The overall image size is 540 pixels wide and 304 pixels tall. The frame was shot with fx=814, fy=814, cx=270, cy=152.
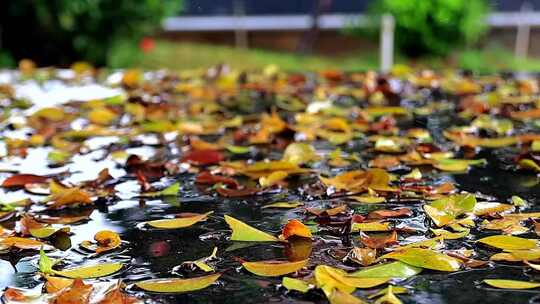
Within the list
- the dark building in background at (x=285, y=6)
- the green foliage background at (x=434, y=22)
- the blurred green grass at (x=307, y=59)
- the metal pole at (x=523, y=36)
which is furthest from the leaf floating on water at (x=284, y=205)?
the metal pole at (x=523, y=36)

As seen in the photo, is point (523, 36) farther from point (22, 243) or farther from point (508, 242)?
point (22, 243)

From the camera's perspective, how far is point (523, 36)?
996cm

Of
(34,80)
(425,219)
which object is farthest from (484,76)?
(425,219)

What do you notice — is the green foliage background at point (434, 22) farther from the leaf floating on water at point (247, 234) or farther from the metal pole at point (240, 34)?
the leaf floating on water at point (247, 234)

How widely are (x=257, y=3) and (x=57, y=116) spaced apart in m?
8.23

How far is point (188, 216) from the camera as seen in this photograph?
112cm

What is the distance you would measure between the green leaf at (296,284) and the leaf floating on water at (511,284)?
0.18 meters

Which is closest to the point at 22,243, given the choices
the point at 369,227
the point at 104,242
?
the point at 104,242

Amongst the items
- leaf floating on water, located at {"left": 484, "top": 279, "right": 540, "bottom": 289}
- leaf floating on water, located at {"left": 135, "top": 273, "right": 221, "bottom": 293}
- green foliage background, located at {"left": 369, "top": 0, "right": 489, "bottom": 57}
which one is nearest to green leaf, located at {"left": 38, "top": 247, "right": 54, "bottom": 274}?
leaf floating on water, located at {"left": 135, "top": 273, "right": 221, "bottom": 293}

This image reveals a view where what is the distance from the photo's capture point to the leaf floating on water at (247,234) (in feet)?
3.25

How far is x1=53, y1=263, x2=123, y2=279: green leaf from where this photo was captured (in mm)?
866

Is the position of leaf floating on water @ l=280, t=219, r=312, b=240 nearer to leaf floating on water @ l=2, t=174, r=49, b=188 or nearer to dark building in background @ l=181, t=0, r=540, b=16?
leaf floating on water @ l=2, t=174, r=49, b=188

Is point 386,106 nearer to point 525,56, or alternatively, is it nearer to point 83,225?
point 83,225

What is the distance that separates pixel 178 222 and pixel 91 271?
22 cm
